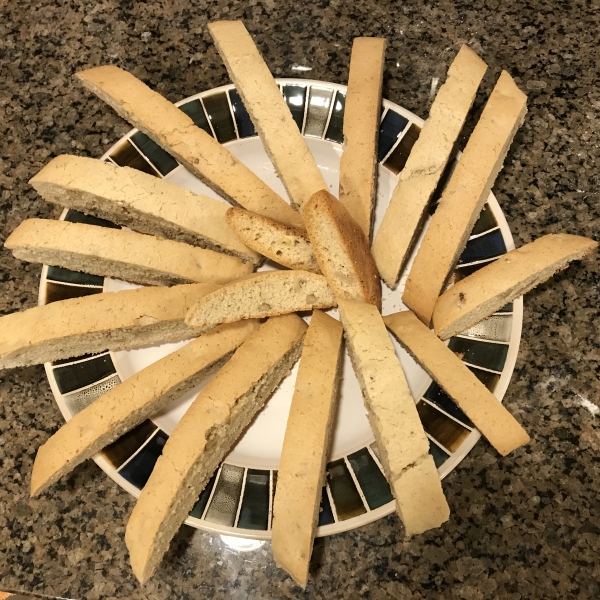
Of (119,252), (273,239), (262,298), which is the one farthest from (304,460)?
(119,252)

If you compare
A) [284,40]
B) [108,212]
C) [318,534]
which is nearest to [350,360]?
[318,534]

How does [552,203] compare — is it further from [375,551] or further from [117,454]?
[117,454]

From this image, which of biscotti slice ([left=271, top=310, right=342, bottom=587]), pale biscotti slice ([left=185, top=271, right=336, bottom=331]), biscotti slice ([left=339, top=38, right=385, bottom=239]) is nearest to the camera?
biscotti slice ([left=271, top=310, right=342, bottom=587])

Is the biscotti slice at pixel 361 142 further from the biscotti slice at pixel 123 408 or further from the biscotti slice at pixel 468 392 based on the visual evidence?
the biscotti slice at pixel 123 408

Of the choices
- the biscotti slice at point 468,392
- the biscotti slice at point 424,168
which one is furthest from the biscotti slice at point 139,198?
the biscotti slice at point 468,392

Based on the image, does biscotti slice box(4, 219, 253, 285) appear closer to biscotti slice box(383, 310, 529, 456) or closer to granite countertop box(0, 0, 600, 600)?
granite countertop box(0, 0, 600, 600)

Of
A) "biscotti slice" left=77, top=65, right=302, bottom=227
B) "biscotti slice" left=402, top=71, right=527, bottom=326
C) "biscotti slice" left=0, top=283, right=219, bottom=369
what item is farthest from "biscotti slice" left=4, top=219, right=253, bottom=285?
"biscotti slice" left=402, top=71, right=527, bottom=326
